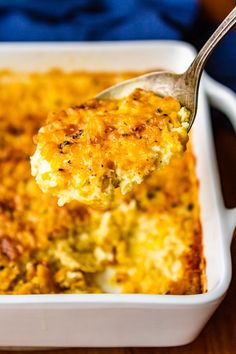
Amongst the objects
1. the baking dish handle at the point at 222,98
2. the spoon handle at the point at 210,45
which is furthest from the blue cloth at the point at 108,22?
the spoon handle at the point at 210,45

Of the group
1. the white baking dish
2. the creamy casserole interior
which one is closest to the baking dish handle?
the white baking dish

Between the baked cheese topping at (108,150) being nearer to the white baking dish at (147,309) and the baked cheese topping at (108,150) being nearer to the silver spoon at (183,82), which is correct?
the silver spoon at (183,82)

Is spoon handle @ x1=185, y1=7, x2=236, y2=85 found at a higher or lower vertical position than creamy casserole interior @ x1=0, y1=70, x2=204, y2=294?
higher

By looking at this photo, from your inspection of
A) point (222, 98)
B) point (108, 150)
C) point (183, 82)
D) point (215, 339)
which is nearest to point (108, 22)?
point (222, 98)

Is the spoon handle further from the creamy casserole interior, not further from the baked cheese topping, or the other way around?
the creamy casserole interior

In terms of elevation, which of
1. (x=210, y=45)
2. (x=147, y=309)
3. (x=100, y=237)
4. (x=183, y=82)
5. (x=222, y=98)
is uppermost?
(x=210, y=45)

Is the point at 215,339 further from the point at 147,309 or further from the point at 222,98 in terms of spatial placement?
the point at 222,98

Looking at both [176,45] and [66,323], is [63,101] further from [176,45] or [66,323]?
[66,323]
